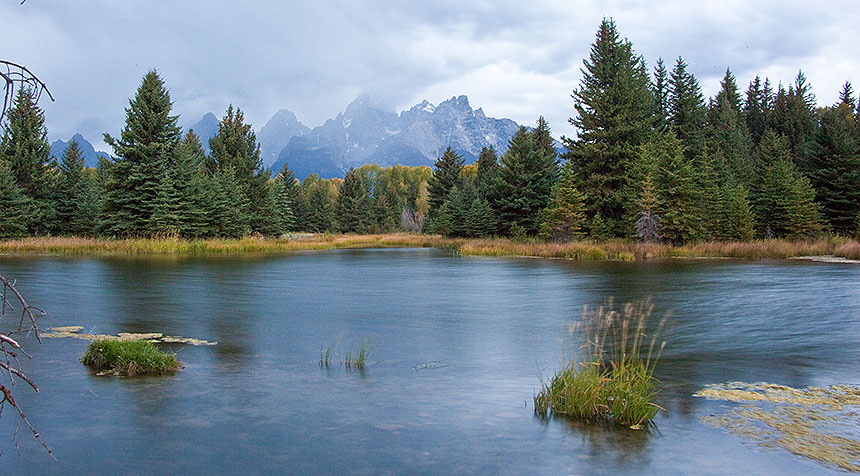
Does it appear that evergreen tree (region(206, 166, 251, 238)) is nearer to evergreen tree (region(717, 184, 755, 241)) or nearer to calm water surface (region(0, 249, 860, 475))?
calm water surface (region(0, 249, 860, 475))

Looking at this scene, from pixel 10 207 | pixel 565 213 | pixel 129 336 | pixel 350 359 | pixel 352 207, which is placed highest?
pixel 352 207

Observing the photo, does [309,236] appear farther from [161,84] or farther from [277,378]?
[277,378]

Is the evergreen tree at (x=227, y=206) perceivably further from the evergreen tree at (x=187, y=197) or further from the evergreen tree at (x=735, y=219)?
the evergreen tree at (x=735, y=219)

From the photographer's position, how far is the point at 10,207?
42750mm

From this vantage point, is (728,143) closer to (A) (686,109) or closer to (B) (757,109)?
(A) (686,109)

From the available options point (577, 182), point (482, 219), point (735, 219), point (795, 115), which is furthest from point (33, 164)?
point (795, 115)

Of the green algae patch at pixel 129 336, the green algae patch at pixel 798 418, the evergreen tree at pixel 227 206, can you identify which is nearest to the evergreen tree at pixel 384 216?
the evergreen tree at pixel 227 206

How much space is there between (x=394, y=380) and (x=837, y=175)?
50.0 metres

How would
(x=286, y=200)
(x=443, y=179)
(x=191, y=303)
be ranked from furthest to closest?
1. (x=443, y=179)
2. (x=286, y=200)
3. (x=191, y=303)

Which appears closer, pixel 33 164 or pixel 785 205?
pixel 785 205

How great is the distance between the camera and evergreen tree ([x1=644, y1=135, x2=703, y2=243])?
37.2 metres

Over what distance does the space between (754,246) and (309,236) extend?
44.0 metres

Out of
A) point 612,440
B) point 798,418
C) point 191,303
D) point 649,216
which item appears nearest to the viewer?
point 612,440

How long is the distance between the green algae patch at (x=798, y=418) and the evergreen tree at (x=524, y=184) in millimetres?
44015
